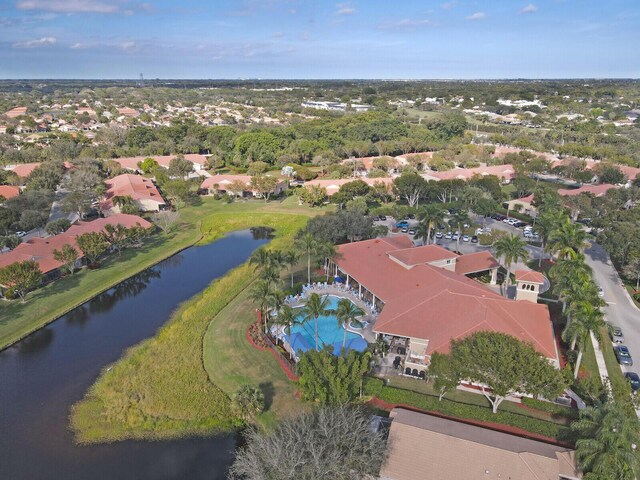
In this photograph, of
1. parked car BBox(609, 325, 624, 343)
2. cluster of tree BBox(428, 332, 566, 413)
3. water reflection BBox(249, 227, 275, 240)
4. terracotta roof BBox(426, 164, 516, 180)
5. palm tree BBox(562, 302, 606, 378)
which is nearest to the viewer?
cluster of tree BBox(428, 332, 566, 413)

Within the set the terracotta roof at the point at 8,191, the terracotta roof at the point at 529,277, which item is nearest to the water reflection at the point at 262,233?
the terracotta roof at the point at 529,277

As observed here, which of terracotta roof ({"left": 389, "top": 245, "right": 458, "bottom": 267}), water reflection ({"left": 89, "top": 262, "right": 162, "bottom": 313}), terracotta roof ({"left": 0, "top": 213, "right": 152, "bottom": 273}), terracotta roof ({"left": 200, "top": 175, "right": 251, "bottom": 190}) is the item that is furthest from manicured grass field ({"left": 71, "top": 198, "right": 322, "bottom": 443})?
terracotta roof ({"left": 200, "top": 175, "right": 251, "bottom": 190})

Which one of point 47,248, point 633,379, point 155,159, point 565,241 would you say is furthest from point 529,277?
point 155,159

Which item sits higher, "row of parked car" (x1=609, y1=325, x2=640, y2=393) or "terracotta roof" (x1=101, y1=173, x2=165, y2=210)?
"terracotta roof" (x1=101, y1=173, x2=165, y2=210)

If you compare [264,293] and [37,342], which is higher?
[264,293]

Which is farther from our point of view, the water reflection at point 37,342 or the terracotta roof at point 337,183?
the terracotta roof at point 337,183

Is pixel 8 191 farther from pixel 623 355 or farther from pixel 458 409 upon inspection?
pixel 623 355

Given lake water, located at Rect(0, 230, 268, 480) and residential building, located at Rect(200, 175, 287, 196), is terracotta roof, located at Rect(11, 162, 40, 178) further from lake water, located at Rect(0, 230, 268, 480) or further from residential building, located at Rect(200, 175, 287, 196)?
lake water, located at Rect(0, 230, 268, 480)

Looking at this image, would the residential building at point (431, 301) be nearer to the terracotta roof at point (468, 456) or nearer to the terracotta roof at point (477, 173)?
the terracotta roof at point (468, 456)
